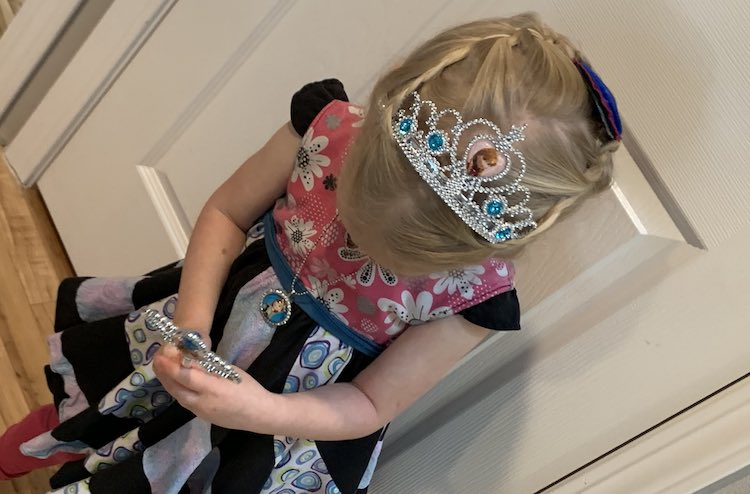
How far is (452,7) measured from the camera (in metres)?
0.79

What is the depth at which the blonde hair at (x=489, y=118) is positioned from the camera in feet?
1.73

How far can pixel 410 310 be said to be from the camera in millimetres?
705

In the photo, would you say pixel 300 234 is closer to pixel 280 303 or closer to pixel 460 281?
pixel 280 303

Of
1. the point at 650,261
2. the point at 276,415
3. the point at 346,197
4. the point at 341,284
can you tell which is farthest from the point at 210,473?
the point at 650,261

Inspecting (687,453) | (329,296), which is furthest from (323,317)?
(687,453)

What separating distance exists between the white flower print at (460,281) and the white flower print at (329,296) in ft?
0.36

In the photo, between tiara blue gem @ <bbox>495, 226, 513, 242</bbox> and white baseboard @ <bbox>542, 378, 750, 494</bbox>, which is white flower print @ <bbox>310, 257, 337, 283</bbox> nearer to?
tiara blue gem @ <bbox>495, 226, 513, 242</bbox>

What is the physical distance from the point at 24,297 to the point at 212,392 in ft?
2.24

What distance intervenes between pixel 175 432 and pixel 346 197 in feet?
1.16

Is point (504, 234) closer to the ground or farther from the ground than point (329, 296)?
farther from the ground

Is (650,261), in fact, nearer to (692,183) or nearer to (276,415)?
(692,183)

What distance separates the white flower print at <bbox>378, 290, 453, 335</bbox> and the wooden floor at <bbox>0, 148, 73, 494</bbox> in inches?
26.4

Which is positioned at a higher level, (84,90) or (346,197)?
(346,197)

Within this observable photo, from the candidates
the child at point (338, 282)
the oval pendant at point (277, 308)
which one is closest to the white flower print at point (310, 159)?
the child at point (338, 282)
